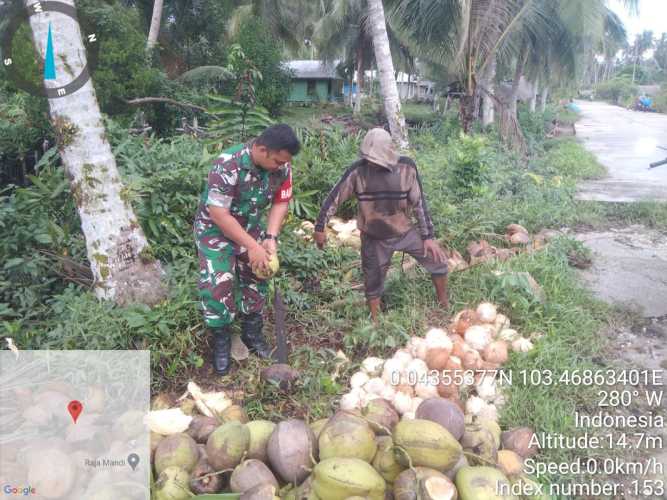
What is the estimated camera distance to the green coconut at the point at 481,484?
72.6 inches

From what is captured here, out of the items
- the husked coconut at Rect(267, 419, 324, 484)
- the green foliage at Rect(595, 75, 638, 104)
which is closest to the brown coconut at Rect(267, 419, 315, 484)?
the husked coconut at Rect(267, 419, 324, 484)

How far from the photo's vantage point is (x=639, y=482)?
99.8 inches

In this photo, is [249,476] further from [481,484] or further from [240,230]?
[240,230]

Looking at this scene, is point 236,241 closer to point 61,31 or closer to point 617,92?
point 61,31

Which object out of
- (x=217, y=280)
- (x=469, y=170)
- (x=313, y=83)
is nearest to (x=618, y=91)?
(x=313, y=83)

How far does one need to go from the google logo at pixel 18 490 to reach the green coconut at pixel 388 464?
4.13 feet

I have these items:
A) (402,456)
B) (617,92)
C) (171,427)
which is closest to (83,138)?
(171,427)

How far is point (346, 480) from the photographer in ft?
5.86

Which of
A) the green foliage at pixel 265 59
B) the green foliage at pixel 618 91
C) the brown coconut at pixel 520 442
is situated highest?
the green foliage at pixel 618 91

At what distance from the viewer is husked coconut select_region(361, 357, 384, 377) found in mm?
3150

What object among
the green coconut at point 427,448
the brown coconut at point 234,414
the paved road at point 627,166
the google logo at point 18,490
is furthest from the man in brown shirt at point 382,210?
the paved road at point 627,166

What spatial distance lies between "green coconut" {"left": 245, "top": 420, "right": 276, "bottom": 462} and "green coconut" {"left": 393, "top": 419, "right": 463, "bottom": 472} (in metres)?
0.56

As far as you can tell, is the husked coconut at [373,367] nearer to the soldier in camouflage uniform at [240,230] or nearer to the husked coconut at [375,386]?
the husked coconut at [375,386]

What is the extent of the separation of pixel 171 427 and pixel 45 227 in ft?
7.86
